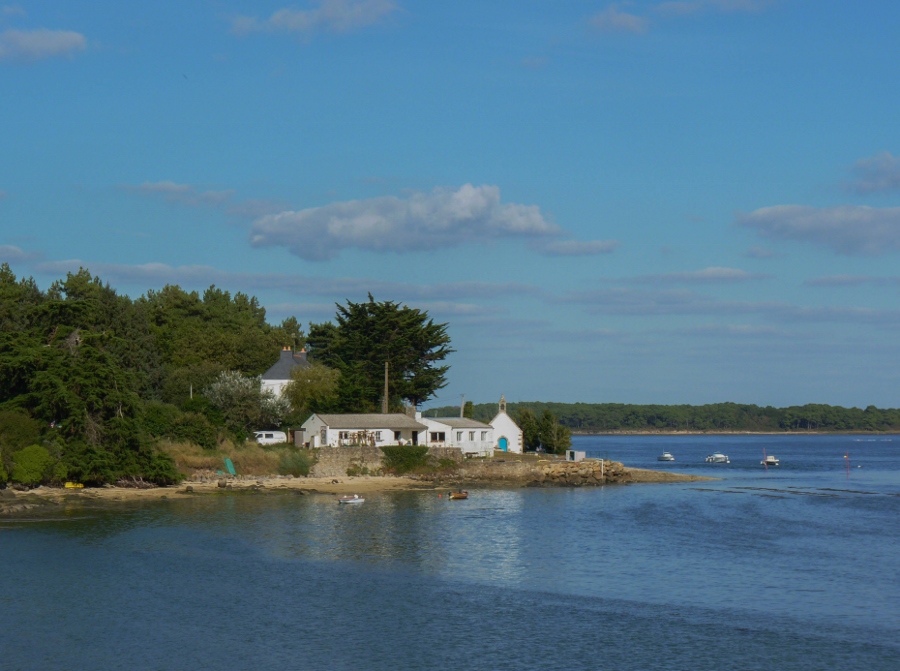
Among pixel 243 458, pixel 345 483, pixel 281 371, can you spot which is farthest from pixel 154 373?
pixel 345 483

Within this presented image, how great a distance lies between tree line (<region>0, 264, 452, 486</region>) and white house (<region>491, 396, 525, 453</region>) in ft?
22.0

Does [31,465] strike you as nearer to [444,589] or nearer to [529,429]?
[444,589]

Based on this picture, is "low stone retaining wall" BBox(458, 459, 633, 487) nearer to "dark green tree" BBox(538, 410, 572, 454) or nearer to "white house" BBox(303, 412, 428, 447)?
"white house" BBox(303, 412, 428, 447)

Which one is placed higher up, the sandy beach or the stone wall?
the stone wall

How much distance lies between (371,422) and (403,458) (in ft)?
13.1

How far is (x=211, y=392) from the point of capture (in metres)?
75.9

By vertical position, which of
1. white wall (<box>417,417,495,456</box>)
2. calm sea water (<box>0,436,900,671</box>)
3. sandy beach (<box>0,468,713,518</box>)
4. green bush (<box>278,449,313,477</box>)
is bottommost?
calm sea water (<box>0,436,900,671</box>)

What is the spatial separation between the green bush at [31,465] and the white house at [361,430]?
22279 millimetres

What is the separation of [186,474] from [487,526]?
25.7 metres

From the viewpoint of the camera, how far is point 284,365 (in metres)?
89.5

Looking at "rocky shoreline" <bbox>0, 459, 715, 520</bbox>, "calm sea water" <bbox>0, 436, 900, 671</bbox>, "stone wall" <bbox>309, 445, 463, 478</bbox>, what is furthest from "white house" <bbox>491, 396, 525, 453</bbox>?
"calm sea water" <bbox>0, 436, 900, 671</bbox>

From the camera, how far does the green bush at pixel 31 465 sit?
185 feet

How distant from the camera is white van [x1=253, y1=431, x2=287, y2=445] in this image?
75.2 metres

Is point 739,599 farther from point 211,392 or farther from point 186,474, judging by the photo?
point 211,392
